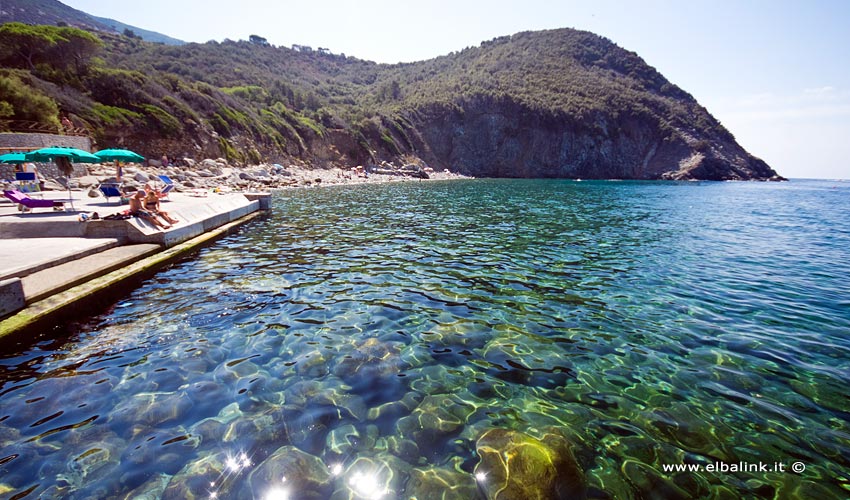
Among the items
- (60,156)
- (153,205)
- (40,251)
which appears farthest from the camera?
(60,156)

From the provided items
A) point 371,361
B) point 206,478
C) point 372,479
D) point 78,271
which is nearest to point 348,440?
point 372,479

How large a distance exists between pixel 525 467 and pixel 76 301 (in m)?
8.37

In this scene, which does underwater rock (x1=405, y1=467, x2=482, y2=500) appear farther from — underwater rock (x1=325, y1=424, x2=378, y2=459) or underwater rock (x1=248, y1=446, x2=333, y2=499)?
underwater rock (x1=248, y1=446, x2=333, y2=499)

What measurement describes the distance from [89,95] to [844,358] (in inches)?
2178

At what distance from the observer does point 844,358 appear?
5.80 metres

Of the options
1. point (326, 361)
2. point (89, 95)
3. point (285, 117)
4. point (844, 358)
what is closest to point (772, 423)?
point (844, 358)

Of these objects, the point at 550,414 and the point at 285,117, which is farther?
the point at 285,117

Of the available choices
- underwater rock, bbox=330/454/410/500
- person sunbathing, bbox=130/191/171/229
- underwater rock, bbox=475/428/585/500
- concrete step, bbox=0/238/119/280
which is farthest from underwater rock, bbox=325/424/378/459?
person sunbathing, bbox=130/191/171/229

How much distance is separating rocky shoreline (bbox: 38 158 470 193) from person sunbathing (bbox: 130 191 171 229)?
1285 centimetres

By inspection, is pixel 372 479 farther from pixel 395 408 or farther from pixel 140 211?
pixel 140 211

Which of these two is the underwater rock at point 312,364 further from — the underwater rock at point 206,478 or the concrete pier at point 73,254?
the concrete pier at point 73,254

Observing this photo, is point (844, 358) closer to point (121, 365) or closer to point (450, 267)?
point (450, 267)

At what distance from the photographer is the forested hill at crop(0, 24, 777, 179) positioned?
3869 centimetres

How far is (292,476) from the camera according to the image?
11.3 feet
